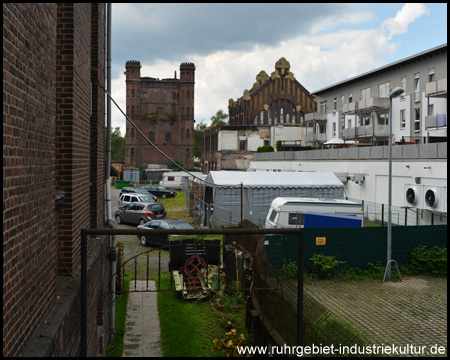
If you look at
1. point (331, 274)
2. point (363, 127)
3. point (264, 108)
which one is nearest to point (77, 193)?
point (331, 274)

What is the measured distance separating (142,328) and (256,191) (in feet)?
50.5

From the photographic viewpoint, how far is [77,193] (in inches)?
284

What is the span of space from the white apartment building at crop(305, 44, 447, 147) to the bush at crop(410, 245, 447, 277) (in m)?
14.2

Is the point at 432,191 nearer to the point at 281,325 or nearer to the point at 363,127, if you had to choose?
the point at 281,325

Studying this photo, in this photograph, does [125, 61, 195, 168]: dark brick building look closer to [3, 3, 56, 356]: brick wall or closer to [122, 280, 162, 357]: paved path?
[122, 280, 162, 357]: paved path

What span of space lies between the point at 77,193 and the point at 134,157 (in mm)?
69321

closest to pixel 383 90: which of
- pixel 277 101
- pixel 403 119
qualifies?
pixel 403 119

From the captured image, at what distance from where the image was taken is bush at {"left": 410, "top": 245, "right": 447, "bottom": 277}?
1661 cm

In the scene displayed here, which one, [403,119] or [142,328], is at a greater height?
[403,119]

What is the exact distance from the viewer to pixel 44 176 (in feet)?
16.3

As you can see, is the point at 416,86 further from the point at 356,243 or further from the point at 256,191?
the point at 356,243

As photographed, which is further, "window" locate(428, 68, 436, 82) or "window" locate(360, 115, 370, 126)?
"window" locate(360, 115, 370, 126)

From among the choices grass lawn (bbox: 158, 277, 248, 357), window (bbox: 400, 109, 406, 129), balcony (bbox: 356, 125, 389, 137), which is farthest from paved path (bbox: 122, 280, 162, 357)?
balcony (bbox: 356, 125, 389, 137)

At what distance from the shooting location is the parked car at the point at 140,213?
2862 cm
